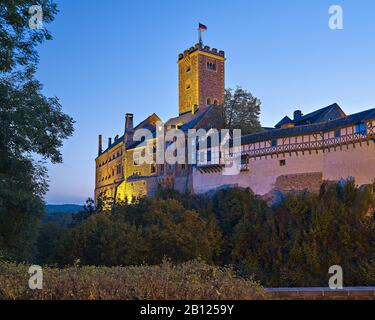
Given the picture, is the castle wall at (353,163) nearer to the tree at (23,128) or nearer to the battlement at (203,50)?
the tree at (23,128)

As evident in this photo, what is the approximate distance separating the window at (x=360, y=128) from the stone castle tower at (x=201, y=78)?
2861cm

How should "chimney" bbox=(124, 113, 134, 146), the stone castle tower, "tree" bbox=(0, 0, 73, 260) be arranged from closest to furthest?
"tree" bbox=(0, 0, 73, 260) < "chimney" bbox=(124, 113, 134, 146) < the stone castle tower

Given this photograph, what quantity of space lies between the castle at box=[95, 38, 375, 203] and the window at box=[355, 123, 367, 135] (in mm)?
18

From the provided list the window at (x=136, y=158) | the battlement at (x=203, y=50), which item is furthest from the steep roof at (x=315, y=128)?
the battlement at (x=203, y=50)

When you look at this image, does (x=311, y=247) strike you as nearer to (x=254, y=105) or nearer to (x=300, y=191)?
(x=300, y=191)

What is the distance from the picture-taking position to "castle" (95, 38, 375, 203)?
28.1 m

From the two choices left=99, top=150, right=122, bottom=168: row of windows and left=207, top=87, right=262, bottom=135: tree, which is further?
left=99, top=150, right=122, bottom=168: row of windows

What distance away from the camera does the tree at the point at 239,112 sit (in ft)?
132

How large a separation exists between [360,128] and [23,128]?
23.1 meters

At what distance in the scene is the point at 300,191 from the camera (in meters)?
31.1

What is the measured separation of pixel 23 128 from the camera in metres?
10.5

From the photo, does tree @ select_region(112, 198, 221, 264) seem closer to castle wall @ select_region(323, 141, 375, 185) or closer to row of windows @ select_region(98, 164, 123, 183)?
castle wall @ select_region(323, 141, 375, 185)

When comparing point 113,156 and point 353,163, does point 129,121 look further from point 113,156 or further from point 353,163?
point 353,163

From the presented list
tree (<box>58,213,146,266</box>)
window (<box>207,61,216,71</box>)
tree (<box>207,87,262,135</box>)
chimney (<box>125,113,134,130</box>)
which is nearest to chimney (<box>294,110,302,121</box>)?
tree (<box>207,87,262,135</box>)
